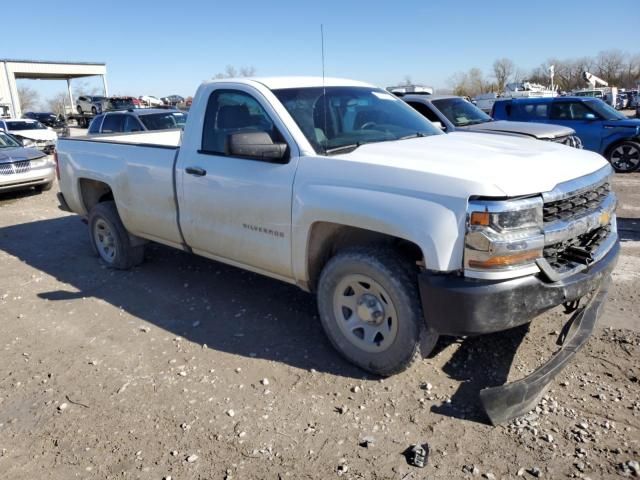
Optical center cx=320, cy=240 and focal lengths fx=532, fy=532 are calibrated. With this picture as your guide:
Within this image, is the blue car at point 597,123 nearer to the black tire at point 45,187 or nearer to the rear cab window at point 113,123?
the rear cab window at point 113,123

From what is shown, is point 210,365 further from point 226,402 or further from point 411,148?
point 411,148

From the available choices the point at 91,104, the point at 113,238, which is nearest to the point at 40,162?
the point at 113,238

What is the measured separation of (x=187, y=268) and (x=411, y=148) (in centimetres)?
337

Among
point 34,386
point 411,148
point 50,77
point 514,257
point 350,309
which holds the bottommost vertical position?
point 34,386

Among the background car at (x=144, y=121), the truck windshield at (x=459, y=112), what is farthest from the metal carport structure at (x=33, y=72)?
the truck windshield at (x=459, y=112)

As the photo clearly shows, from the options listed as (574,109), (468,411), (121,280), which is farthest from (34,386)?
(574,109)

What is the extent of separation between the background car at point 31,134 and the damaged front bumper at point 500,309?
64.5 ft

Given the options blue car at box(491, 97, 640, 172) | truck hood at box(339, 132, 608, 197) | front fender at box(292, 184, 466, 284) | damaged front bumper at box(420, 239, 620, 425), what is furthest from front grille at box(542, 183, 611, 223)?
blue car at box(491, 97, 640, 172)

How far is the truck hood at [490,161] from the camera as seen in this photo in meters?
2.96

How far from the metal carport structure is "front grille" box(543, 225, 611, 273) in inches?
1732

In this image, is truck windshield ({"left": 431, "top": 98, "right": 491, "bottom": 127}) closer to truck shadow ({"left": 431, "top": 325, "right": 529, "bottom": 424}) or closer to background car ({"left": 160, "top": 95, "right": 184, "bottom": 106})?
truck shadow ({"left": 431, "top": 325, "right": 529, "bottom": 424})

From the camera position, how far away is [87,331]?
4.64 meters

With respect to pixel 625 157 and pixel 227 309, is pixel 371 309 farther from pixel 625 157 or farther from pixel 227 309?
pixel 625 157

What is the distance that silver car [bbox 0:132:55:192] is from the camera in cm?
1125
